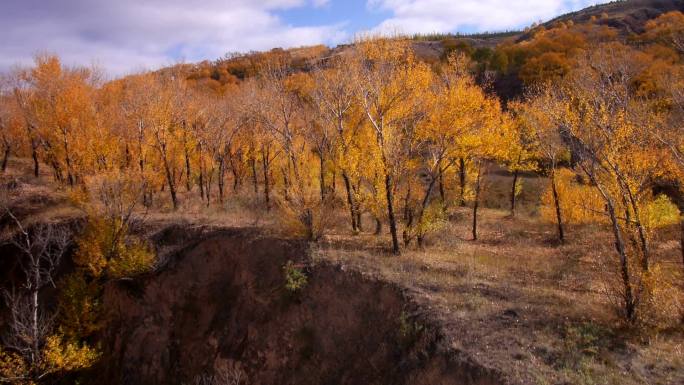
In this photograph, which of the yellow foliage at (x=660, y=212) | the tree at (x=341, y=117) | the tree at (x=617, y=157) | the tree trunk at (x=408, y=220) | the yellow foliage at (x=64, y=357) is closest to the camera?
the tree at (x=617, y=157)

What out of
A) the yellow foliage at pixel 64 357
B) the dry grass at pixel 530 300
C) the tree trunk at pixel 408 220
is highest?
the tree trunk at pixel 408 220

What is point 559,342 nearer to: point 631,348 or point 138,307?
point 631,348

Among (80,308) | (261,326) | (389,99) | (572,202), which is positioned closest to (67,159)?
(80,308)

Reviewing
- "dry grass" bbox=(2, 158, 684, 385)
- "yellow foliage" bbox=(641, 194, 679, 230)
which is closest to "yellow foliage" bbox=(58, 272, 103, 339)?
"dry grass" bbox=(2, 158, 684, 385)

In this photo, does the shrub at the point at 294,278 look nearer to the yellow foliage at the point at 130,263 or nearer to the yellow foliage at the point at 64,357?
the yellow foliage at the point at 130,263

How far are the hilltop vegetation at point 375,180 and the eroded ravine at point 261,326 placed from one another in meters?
1.35

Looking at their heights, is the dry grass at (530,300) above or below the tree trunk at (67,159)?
below

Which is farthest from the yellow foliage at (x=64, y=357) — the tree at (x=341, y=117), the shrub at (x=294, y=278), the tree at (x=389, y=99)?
the tree at (x=389, y=99)

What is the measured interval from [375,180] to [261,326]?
29.3 feet

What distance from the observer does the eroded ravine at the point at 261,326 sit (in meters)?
15.7

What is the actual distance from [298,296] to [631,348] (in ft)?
41.5

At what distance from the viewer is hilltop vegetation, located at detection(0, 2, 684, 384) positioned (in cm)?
1678

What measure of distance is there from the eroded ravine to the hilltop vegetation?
135cm

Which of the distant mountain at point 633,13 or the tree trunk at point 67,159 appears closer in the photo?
the tree trunk at point 67,159
